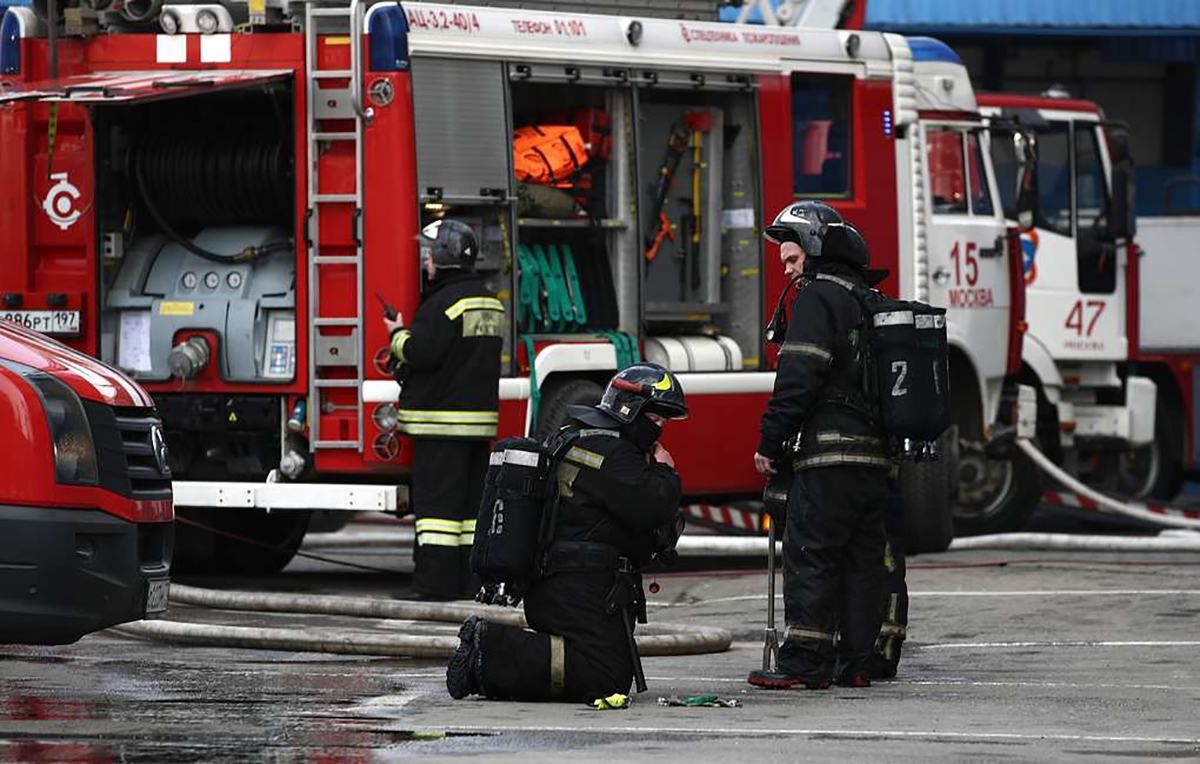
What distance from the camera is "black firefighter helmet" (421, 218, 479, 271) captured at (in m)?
12.6

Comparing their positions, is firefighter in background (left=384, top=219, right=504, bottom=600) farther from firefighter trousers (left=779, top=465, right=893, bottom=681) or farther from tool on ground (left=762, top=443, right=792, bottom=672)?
firefighter trousers (left=779, top=465, right=893, bottom=681)

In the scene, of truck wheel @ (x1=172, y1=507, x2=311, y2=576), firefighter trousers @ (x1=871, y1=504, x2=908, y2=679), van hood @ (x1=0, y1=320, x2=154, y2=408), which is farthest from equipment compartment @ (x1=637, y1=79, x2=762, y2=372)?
van hood @ (x1=0, y1=320, x2=154, y2=408)

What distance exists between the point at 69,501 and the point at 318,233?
4.51m

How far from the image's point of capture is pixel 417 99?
1280 centimetres

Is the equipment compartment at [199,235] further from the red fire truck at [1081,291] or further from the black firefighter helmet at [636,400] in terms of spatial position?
the red fire truck at [1081,291]

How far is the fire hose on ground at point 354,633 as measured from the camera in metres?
10.5

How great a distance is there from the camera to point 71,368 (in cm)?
884

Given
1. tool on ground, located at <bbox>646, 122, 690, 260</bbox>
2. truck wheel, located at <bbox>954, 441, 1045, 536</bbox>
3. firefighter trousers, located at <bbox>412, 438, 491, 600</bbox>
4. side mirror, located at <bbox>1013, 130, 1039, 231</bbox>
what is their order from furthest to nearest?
truck wheel, located at <bbox>954, 441, 1045, 536</bbox> < side mirror, located at <bbox>1013, 130, 1039, 231</bbox> < tool on ground, located at <bbox>646, 122, 690, 260</bbox> < firefighter trousers, located at <bbox>412, 438, 491, 600</bbox>

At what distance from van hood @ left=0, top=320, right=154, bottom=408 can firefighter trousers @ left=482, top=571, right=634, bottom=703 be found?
150 centimetres

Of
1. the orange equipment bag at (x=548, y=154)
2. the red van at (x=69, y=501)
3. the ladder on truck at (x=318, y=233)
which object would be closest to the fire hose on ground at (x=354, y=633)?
the ladder on truck at (x=318, y=233)

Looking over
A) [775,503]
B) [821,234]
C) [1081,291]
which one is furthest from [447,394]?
[1081,291]

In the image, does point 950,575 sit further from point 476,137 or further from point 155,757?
point 155,757

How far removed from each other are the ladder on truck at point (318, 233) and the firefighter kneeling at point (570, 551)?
12.5ft

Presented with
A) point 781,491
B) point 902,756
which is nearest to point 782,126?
point 781,491
